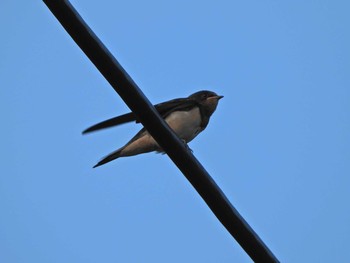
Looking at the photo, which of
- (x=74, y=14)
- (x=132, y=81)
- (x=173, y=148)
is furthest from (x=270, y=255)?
(x=74, y=14)

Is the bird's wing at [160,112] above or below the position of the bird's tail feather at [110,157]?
below

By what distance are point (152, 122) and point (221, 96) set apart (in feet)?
10.6

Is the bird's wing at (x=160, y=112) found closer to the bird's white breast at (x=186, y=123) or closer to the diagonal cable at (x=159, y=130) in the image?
the bird's white breast at (x=186, y=123)

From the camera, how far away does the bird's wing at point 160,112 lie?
2921 millimetres

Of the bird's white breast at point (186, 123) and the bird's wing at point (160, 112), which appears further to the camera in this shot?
the bird's white breast at point (186, 123)

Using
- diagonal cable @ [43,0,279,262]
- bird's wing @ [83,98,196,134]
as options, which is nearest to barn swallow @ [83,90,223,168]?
bird's wing @ [83,98,196,134]

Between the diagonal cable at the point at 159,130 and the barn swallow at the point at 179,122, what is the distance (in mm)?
2004

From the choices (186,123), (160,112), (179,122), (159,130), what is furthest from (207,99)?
(159,130)

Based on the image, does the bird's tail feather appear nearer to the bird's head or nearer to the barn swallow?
the barn swallow

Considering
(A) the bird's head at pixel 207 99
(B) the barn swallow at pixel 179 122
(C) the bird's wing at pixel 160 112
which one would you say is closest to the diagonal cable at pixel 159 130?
(C) the bird's wing at pixel 160 112

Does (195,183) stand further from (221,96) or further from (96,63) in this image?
(221,96)

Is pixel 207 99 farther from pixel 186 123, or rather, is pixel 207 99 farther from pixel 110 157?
pixel 110 157

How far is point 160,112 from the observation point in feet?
14.8

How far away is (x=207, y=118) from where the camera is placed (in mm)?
5285
